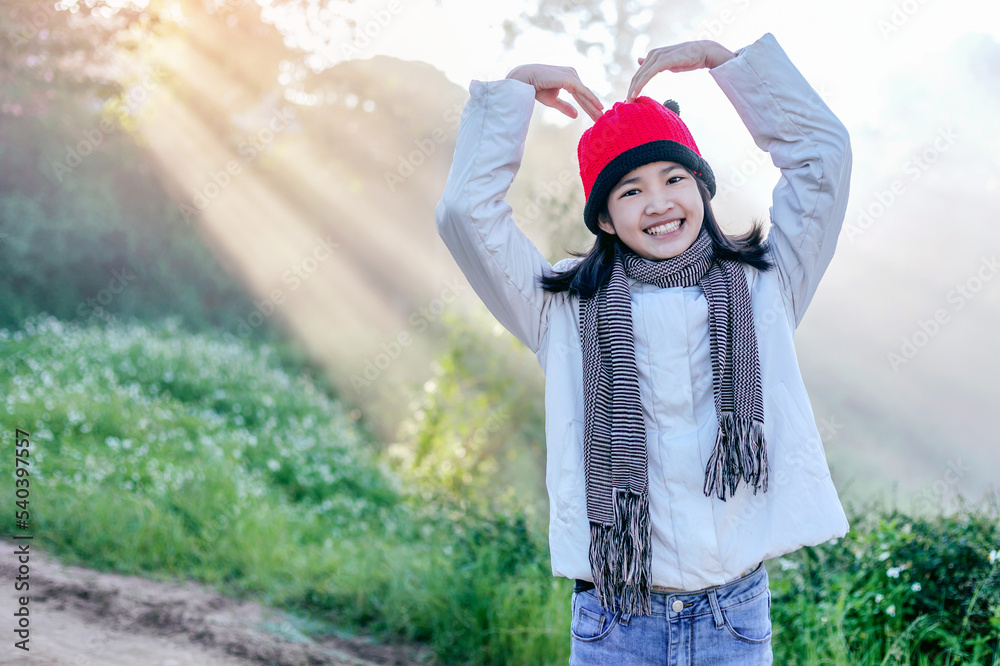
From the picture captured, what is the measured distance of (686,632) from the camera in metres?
1.49

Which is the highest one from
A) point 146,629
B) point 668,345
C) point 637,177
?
point 637,177

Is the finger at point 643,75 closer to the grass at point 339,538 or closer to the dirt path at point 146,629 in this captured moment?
the grass at point 339,538

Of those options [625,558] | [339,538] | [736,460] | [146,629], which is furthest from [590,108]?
[339,538]

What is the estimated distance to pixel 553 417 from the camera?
5.39 ft

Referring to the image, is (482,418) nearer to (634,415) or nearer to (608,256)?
(608,256)

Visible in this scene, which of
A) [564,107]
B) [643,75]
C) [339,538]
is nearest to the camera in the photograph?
[643,75]

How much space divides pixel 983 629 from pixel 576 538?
1.80m

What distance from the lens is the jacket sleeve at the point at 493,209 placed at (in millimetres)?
1597

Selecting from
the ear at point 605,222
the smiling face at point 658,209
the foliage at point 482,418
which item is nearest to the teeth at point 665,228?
the smiling face at point 658,209

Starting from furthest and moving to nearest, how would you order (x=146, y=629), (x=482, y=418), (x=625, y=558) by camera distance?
1. (x=482, y=418)
2. (x=146, y=629)
3. (x=625, y=558)

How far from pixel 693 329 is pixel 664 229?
0.25m

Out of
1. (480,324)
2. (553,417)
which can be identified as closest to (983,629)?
(553,417)

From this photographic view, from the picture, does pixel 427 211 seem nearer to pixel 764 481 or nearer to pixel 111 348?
pixel 111 348

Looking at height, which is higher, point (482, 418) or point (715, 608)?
point (482, 418)
